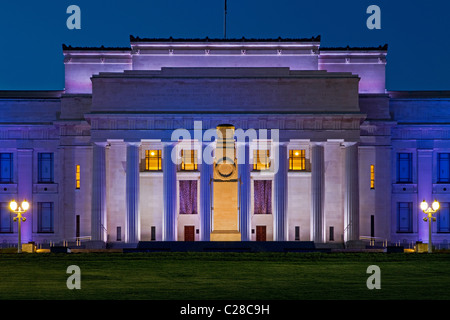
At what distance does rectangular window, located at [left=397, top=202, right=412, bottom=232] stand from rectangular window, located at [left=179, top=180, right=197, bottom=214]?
1980 centimetres

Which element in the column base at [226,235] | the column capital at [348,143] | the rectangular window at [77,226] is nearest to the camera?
the column base at [226,235]

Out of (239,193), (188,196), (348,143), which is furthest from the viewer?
(188,196)

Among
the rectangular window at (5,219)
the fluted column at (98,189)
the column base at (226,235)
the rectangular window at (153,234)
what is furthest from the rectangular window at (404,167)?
the rectangular window at (5,219)

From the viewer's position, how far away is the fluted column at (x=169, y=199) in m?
71.2

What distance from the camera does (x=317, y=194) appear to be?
71812 millimetres

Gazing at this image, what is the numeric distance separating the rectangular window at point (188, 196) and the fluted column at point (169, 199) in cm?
415

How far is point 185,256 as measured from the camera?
49.5 meters

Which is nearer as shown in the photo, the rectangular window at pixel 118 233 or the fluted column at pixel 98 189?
the fluted column at pixel 98 189

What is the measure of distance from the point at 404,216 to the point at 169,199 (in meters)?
23.7

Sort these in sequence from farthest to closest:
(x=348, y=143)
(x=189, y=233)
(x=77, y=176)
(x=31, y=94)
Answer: (x=31, y=94) < (x=77, y=176) < (x=189, y=233) < (x=348, y=143)

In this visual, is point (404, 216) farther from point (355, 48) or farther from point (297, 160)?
point (355, 48)

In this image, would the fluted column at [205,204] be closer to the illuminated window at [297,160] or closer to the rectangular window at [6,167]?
the illuminated window at [297,160]

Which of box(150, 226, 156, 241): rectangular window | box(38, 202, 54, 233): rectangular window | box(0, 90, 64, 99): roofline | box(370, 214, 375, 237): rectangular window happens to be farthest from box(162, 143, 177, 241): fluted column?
box(370, 214, 375, 237): rectangular window

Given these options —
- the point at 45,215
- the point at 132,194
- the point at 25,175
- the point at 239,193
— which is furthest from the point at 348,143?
the point at 25,175
